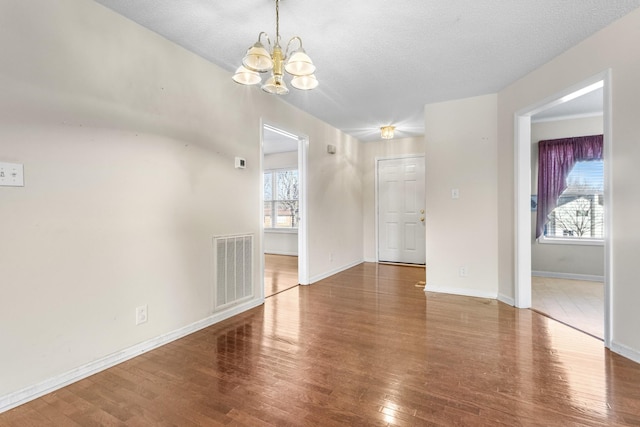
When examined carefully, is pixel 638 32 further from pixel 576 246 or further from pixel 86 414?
pixel 86 414

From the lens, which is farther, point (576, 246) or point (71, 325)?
point (576, 246)

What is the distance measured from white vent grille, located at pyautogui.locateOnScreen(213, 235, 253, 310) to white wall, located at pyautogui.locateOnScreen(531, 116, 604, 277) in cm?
448

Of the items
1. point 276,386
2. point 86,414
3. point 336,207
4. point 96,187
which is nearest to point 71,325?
point 86,414

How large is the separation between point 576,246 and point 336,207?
146 inches

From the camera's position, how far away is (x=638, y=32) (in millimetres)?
2139

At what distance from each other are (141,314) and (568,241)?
5.68 meters

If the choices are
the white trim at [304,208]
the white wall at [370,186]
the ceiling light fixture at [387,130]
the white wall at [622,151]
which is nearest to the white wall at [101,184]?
the white trim at [304,208]

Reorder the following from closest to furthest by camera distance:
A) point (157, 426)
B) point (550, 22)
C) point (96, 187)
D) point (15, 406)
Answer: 1. point (157, 426)
2. point (15, 406)
3. point (96, 187)
4. point (550, 22)

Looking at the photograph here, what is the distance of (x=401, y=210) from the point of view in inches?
235

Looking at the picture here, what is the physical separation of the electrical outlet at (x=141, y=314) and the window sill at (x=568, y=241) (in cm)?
545

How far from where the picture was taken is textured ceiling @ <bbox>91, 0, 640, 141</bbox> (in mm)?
2084

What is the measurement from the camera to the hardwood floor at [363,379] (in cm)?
160

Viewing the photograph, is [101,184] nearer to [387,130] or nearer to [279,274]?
[279,274]

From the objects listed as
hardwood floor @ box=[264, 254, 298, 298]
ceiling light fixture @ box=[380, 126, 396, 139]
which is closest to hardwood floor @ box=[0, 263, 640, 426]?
hardwood floor @ box=[264, 254, 298, 298]
